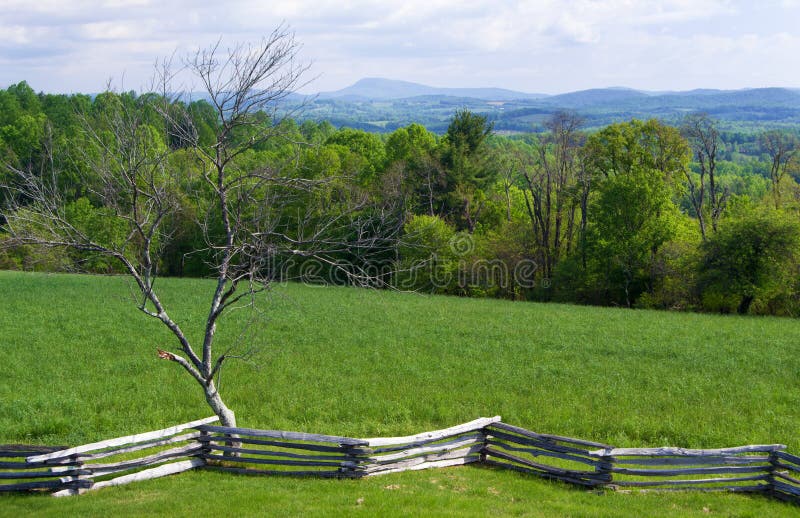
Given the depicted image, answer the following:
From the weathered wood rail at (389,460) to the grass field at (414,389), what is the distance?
1.21 feet

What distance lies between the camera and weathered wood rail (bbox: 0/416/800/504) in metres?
11.3

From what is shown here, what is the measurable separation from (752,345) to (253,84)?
22.5 meters

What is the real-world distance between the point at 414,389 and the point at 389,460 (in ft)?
24.7

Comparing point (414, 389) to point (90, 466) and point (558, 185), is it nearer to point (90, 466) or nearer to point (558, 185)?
point (90, 466)

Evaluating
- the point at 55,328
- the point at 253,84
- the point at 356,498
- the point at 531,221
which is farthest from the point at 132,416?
the point at 531,221

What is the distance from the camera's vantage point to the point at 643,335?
89.8ft

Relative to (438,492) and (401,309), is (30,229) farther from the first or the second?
(401,309)

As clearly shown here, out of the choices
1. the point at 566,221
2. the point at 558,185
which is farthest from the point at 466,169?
the point at 566,221

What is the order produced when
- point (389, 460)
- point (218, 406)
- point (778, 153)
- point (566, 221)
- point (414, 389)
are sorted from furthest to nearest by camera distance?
point (566, 221) → point (778, 153) → point (414, 389) → point (218, 406) → point (389, 460)

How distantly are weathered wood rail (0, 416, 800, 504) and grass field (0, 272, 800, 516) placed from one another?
37 cm

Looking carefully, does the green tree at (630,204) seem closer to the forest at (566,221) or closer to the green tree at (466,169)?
the forest at (566,221)

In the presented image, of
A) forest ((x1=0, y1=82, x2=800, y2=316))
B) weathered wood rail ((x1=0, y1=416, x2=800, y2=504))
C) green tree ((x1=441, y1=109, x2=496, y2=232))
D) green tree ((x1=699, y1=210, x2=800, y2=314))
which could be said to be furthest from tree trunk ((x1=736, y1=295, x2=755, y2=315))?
weathered wood rail ((x1=0, y1=416, x2=800, y2=504))

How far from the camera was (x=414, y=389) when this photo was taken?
773 inches

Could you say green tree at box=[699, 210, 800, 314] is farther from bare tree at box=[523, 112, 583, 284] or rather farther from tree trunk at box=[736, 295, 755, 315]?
bare tree at box=[523, 112, 583, 284]
